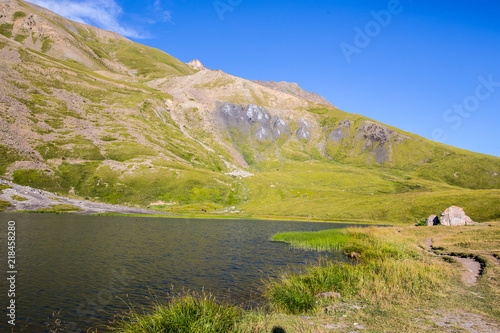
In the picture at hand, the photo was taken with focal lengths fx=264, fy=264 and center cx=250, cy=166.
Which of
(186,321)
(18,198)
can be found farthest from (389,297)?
(18,198)

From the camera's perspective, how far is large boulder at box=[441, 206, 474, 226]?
6131 centimetres

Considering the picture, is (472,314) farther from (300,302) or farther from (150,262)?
(150,262)

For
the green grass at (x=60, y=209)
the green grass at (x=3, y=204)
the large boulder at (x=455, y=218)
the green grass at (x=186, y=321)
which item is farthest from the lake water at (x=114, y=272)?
the green grass at (x=3, y=204)

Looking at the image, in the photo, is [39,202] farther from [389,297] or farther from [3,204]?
[389,297]

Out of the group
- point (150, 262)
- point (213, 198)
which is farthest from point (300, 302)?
point (213, 198)

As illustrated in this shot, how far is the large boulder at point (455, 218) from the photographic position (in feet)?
201

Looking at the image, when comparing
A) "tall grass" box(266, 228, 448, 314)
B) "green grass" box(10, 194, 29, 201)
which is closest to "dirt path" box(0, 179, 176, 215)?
"green grass" box(10, 194, 29, 201)

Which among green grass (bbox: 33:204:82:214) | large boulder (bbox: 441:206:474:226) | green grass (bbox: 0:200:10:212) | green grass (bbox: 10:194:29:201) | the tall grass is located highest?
large boulder (bbox: 441:206:474:226)

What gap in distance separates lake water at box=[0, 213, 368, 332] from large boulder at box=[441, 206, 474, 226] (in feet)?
131

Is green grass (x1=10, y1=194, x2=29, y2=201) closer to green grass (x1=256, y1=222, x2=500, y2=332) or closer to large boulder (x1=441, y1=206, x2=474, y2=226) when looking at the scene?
green grass (x1=256, y1=222, x2=500, y2=332)

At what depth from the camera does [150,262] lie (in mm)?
36188

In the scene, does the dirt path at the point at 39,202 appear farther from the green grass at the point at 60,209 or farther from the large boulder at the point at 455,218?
the large boulder at the point at 455,218

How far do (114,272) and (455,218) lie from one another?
71.3 meters

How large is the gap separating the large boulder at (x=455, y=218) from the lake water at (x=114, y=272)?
40.0 m
